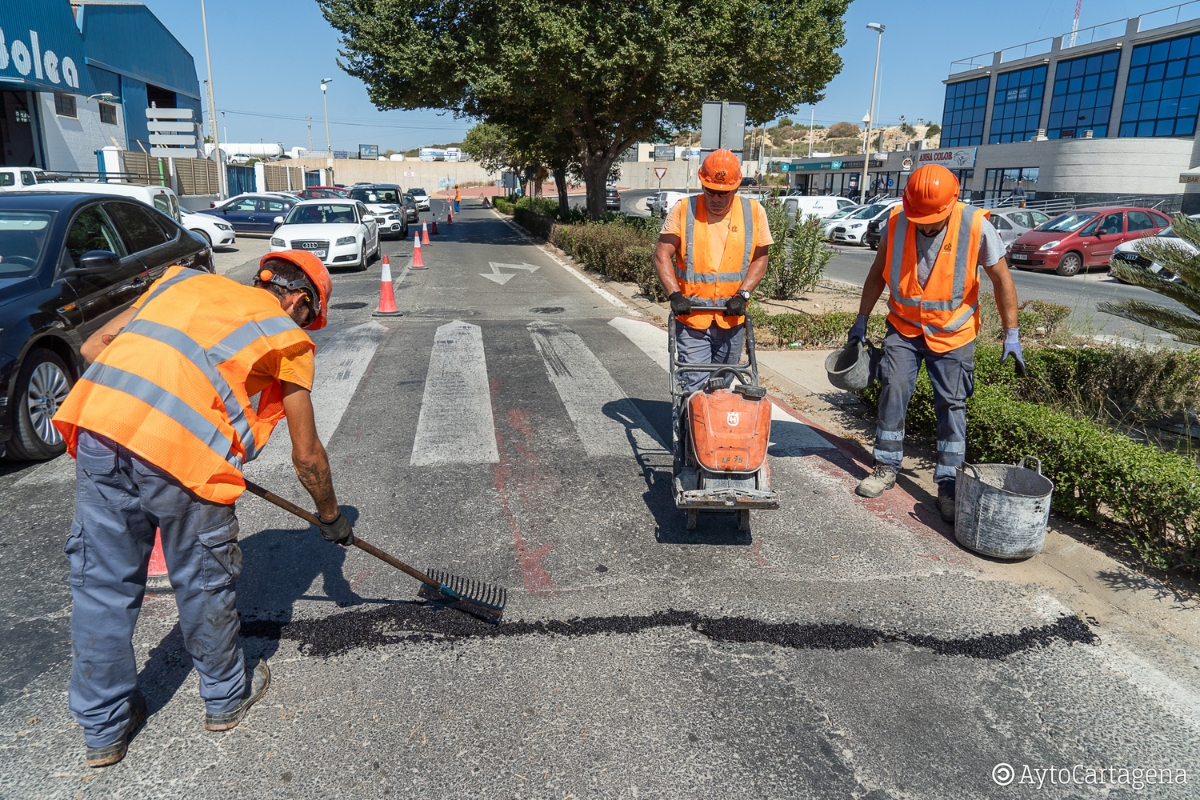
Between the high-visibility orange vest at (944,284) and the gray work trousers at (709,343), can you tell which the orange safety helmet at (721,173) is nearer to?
the gray work trousers at (709,343)

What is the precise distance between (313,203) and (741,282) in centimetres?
1542

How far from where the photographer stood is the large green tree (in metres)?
21.1

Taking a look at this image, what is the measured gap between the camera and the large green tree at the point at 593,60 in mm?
21141

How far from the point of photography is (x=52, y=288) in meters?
5.62

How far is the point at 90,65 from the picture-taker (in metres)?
30.6

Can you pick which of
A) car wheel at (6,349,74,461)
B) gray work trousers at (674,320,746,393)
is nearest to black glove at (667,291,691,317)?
gray work trousers at (674,320,746,393)

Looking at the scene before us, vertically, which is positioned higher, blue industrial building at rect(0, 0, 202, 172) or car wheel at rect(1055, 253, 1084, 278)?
blue industrial building at rect(0, 0, 202, 172)

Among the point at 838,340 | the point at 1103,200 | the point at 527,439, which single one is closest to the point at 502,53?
the point at 838,340

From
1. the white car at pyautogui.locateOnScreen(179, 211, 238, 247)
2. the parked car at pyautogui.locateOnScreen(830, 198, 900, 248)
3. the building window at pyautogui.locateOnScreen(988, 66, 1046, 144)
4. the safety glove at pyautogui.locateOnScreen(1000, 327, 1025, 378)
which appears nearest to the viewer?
the safety glove at pyautogui.locateOnScreen(1000, 327, 1025, 378)

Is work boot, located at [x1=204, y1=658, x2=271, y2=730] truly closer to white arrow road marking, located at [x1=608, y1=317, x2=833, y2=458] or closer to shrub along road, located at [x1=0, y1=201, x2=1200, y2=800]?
shrub along road, located at [x1=0, y1=201, x2=1200, y2=800]

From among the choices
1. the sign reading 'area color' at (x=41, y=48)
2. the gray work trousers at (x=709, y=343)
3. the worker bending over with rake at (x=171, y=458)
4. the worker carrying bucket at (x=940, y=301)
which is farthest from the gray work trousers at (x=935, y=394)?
the sign reading 'area color' at (x=41, y=48)

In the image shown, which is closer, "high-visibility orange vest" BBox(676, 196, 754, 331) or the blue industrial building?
"high-visibility orange vest" BBox(676, 196, 754, 331)

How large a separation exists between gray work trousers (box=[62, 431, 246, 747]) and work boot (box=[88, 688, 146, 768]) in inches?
0.9

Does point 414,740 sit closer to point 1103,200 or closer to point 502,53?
point 502,53
